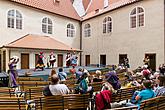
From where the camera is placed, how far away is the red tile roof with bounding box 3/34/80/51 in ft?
76.5

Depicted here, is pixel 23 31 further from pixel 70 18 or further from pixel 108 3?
pixel 108 3

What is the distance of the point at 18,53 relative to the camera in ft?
75.4

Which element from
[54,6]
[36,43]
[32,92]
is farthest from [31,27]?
[32,92]

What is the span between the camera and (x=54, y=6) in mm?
29234

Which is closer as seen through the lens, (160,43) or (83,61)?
(160,43)

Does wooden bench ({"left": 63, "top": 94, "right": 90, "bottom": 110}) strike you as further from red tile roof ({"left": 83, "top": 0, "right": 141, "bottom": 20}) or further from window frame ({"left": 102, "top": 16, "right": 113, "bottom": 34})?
window frame ({"left": 102, "top": 16, "right": 113, "bottom": 34})

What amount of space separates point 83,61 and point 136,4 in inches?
422

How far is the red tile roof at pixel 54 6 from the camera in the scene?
2590cm

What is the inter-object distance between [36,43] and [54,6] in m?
6.47

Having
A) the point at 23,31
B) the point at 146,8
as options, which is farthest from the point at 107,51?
the point at 23,31

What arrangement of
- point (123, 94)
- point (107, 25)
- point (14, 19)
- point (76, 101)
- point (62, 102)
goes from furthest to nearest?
point (107, 25) → point (14, 19) → point (123, 94) → point (76, 101) → point (62, 102)

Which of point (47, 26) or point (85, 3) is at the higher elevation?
point (85, 3)

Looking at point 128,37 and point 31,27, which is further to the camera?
point 31,27

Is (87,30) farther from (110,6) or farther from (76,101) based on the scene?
(76,101)
